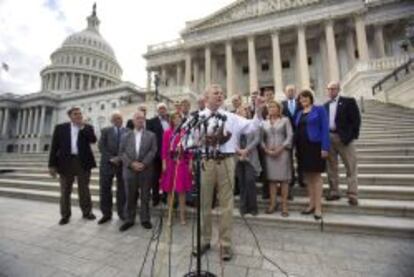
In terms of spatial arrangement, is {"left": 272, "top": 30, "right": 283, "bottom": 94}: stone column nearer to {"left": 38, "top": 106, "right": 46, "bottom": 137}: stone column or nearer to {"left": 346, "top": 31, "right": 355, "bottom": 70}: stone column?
{"left": 346, "top": 31, "right": 355, "bottom": 70}: stone column

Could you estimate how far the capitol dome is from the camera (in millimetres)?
63062

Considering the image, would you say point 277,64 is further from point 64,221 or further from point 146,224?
point 64,221

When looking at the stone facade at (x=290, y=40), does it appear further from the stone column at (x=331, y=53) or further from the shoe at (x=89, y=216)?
the shoe at (x=89, y=216)

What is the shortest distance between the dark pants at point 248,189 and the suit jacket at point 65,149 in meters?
3.14

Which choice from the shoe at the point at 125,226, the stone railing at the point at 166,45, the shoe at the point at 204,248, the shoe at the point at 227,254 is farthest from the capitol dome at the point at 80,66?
the shoe at the point at 227,254

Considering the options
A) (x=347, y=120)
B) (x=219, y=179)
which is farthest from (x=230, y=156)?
(x=347, y=120)

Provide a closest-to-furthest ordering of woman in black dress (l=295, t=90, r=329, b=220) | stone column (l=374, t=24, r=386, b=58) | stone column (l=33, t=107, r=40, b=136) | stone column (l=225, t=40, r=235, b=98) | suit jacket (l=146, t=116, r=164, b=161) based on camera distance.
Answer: woman in black dress (l=295, t=90, r=329, b=220) → suit jacket (l=146, t=116, r=164, b=161) → stone column (l=374, t=24, r=386, b=58) → stone column (l=225, t=40, r=235, b=98) → stone column (l=33, t=107, r=40, b=136)

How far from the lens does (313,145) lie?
3807mm

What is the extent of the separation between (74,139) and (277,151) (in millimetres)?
4015

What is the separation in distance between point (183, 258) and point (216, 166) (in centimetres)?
123

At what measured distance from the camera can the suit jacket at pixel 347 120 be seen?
163 inches

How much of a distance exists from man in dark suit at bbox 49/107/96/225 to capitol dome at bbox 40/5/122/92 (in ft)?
220

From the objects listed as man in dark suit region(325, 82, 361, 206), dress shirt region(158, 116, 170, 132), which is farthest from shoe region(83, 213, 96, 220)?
man in dark suit region(325, 82, 361, 206)

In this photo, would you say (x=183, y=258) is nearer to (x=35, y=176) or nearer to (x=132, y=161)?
(x=132, y=161)
